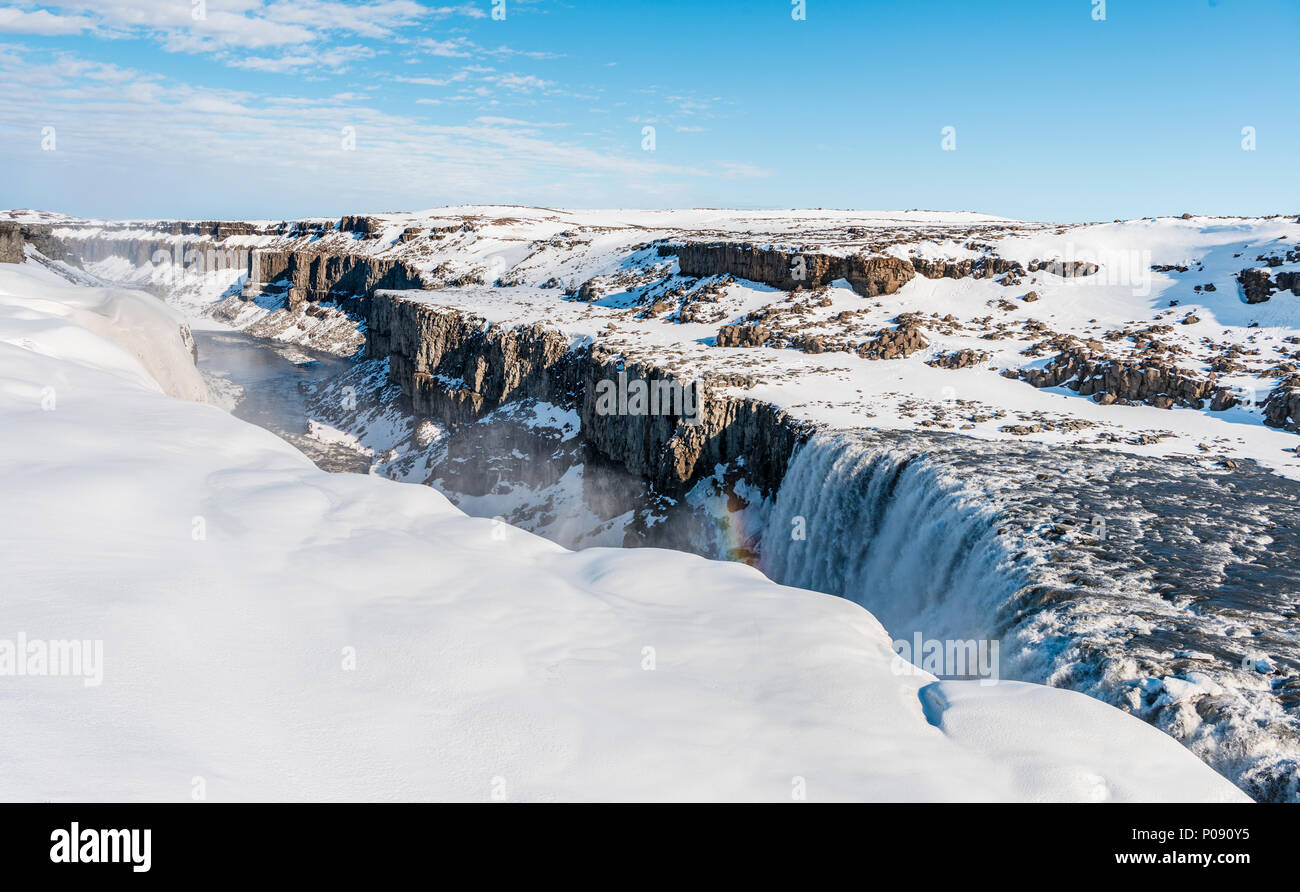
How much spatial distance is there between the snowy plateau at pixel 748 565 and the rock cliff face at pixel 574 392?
286 millimetres

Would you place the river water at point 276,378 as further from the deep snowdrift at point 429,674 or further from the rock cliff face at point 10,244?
the deep snowdrift at point 429,674

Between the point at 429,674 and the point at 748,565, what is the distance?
13.1m

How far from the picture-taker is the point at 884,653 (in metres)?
9.55

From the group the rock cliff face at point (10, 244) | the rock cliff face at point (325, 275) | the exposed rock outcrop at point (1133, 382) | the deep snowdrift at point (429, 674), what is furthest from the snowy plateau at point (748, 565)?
the rock cliff face at point (325, 275)

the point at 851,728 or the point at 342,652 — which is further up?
the point at 342,652

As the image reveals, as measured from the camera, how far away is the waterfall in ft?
59.7

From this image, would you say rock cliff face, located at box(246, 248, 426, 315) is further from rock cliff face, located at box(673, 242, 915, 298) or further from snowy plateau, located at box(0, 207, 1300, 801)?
snowy plateau, located at box(0, 207, 1300, 801)

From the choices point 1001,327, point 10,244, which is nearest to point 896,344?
point 1001,327

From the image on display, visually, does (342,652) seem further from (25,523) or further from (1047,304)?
(1047,304)

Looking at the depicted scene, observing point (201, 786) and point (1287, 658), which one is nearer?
point (201, 786)

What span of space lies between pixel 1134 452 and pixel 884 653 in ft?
66.5

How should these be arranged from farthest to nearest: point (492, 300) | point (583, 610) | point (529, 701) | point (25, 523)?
point (492, 300)
point (583, 610)
point (25, 523)
point (529, 701)

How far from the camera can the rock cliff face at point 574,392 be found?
109 ft
